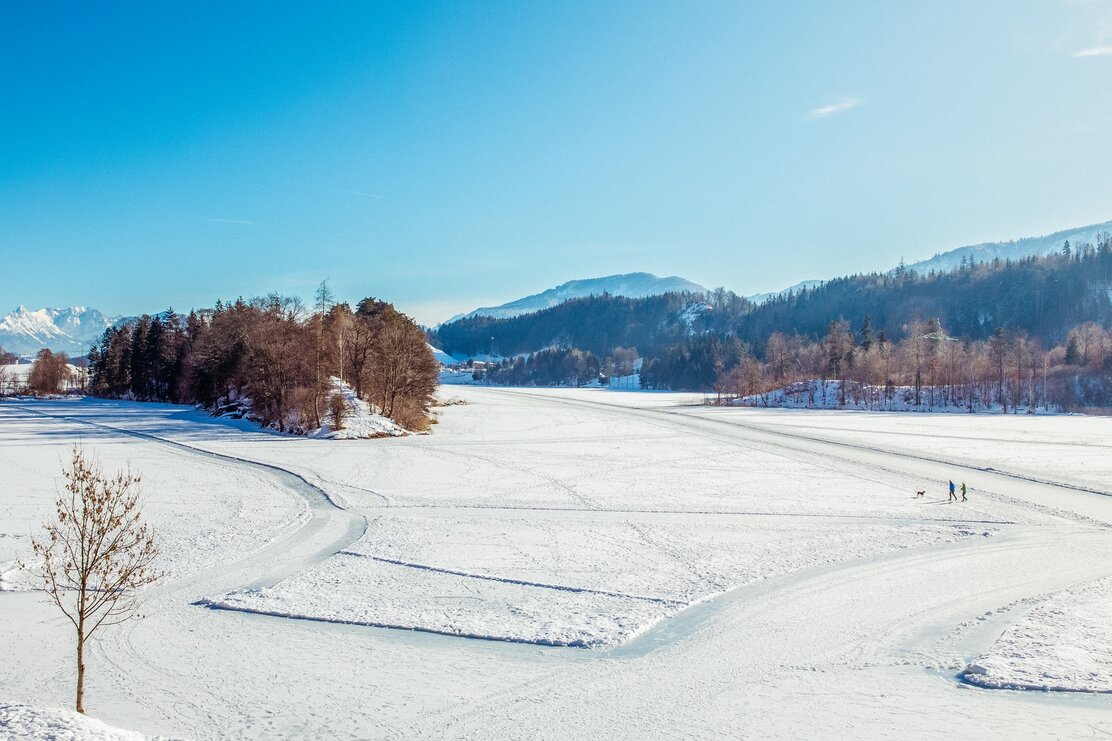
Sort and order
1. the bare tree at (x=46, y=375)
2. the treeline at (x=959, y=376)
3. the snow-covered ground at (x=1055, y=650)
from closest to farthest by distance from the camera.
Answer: the snow-covered ground at (x=1055, y=650), the treeline at (x=959, y=376), the bare tree at (x=46, y=375)

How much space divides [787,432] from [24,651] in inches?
1976

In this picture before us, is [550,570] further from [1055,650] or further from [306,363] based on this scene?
[306,363]

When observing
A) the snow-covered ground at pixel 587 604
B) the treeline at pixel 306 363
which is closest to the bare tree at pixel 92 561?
the snow-covered ground at pixel 587 604

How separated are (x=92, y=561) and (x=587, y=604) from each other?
368 inches

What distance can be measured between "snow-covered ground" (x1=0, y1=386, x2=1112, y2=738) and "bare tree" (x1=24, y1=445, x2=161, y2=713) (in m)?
0.64

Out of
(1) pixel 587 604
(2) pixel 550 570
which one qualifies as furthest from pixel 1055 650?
(2) pixel 550 570

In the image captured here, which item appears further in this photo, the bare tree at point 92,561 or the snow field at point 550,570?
the snow field at point 550,570

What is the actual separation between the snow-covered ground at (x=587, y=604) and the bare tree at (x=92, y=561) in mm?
644

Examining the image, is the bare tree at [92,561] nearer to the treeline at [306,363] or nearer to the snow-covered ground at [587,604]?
the snow-covered ground at [587,604]

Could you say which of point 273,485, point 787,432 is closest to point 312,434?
point 273,485

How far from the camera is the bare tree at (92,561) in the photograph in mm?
9570

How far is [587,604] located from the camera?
48.2 feet

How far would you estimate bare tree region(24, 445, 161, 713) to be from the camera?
9.57m

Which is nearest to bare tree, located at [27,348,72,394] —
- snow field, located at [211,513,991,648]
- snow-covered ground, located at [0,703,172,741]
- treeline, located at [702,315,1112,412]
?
treeline, located at [702,315,1112,412]
